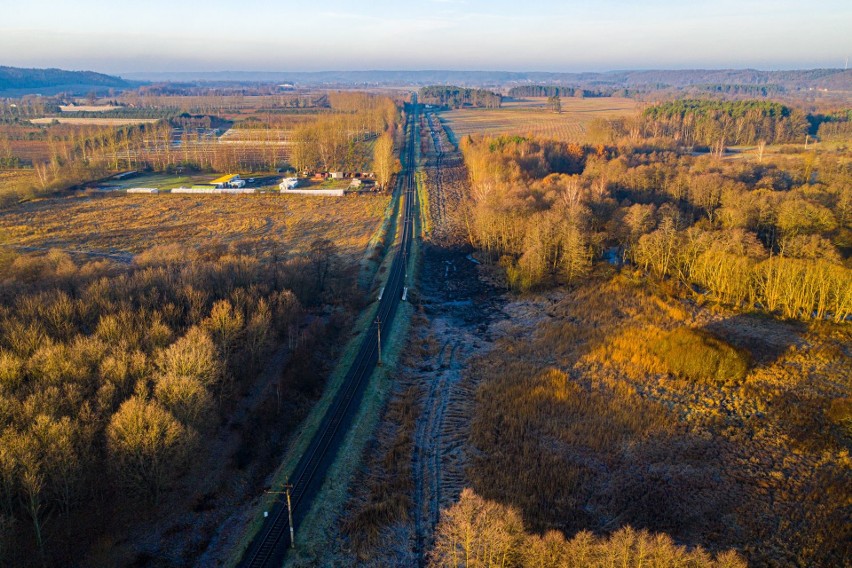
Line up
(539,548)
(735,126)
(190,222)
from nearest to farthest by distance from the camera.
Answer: (539,548) → (190,222) → (735,126)

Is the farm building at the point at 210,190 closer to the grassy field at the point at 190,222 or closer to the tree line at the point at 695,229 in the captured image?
the grassy field at the point at 190,222

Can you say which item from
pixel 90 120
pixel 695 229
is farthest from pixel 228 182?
pixel 90 120

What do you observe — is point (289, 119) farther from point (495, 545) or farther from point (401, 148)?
point (495, 545)

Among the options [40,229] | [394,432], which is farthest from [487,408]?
[40,229]

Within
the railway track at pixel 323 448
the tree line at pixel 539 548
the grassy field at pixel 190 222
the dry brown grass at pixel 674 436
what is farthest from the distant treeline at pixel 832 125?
the tree line at pixel 539 548

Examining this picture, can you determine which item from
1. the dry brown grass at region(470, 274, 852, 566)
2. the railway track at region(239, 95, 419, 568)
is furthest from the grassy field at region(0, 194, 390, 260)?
the dry brown grass at region(470, 274, 852, 566)

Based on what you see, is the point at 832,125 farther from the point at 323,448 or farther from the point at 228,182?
the point at 323,448
